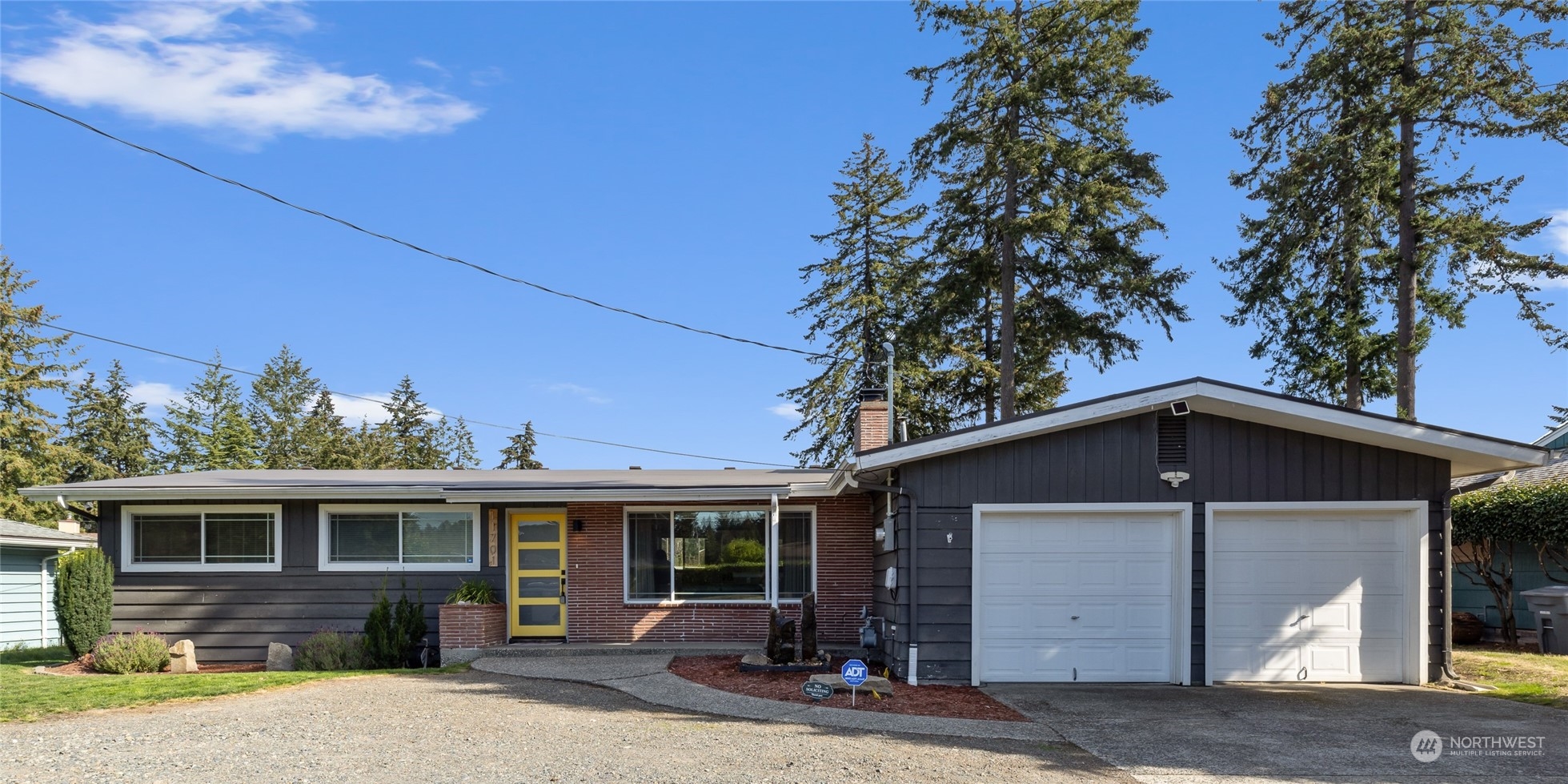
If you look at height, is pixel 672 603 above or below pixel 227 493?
below

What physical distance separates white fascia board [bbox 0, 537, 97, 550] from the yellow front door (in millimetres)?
7090

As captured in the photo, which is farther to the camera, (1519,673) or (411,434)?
(411,434)

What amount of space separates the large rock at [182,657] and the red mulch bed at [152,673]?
115 mm

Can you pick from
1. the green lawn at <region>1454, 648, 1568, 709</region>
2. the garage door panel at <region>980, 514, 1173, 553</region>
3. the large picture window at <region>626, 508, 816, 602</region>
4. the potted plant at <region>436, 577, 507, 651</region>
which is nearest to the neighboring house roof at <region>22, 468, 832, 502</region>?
the large picture window at <region>626, 508, 816, 602</region>

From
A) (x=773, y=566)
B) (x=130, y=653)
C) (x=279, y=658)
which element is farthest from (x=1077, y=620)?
(x=130, y=653)

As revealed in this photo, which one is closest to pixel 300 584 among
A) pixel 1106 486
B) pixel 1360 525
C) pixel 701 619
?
pixel 701 619

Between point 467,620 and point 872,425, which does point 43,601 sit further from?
point 872,425

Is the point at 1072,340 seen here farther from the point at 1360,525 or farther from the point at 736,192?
the point at 1360,525

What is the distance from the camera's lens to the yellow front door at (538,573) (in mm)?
15586

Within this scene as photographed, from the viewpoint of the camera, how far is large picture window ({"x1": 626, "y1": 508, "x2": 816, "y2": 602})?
51.0 feet

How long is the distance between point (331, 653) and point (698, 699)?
638 cm

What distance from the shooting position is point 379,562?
1555 cm

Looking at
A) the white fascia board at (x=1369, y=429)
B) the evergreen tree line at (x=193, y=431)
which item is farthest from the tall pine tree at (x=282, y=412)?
the white fascia board at (x=1369, y=429)

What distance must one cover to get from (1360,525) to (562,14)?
11.6 m
